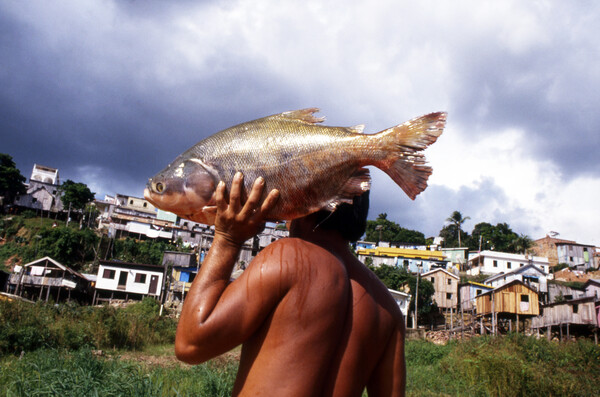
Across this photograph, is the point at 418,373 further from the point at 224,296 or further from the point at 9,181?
the point at 9,181

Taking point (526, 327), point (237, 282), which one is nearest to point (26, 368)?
point (237, 282)

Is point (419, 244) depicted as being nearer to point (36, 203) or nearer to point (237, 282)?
point (36, 203)

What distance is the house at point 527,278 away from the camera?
47.2m

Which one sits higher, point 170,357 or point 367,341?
point 367,341

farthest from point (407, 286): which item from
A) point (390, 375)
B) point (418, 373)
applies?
point (390, 375)

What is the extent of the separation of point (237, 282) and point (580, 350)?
22345 millimetres

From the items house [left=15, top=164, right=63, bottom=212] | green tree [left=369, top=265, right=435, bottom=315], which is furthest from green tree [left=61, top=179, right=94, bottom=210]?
green tree [left=369, top=265, right=435, bottom=315]

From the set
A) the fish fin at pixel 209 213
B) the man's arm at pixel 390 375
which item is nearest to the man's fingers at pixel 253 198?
the fish fin at pixel 209 213

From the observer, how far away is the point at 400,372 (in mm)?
2020

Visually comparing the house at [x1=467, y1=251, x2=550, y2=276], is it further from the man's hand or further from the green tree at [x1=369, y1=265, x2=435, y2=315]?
the man's hand

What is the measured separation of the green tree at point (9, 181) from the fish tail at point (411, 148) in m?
74.9

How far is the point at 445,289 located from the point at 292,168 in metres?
48.3

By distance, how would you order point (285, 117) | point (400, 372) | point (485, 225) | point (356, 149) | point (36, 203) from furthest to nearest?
point (485, 225) → point (36, 203) → point (400, 372) → point (285, 117) → point (356, 149)

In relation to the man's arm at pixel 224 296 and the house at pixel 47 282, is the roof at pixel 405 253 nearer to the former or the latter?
the house at pixel 47 282
